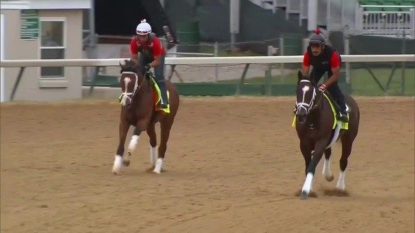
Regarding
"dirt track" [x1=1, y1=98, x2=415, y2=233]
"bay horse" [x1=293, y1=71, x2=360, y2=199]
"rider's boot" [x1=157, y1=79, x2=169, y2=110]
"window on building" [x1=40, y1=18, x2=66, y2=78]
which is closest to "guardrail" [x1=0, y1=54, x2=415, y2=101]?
"dirt track" [x1=1, y1=98, x2=415, y2=233]

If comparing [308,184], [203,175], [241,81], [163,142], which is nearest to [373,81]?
[241,81]

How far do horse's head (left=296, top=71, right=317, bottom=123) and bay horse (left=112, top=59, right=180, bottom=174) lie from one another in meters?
2.86

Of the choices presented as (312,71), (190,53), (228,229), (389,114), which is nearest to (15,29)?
(190,53)

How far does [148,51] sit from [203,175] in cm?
213

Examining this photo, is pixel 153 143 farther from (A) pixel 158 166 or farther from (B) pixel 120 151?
(B) pixel 120 151

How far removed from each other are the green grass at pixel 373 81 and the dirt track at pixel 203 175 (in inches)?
30.5

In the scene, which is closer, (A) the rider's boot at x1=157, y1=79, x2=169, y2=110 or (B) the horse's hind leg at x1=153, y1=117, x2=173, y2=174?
(A) the rider's boot at x1=157, y1=79, x2=169, y2=110

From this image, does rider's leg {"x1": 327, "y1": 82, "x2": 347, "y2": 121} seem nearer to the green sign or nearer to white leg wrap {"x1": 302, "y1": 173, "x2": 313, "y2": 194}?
white leg wrap {"x1": 302, "y1": 173, "x2": 313, "y2": 194}

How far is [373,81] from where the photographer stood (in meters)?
24.2

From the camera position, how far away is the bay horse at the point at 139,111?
15.1 meters

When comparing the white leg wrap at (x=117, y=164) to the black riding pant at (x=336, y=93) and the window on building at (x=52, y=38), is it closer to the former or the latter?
the black riding pant at (x=336, y=93)

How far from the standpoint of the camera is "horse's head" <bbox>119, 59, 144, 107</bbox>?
15094 mm

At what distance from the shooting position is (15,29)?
2584 cm

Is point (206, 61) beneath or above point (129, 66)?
beneath
